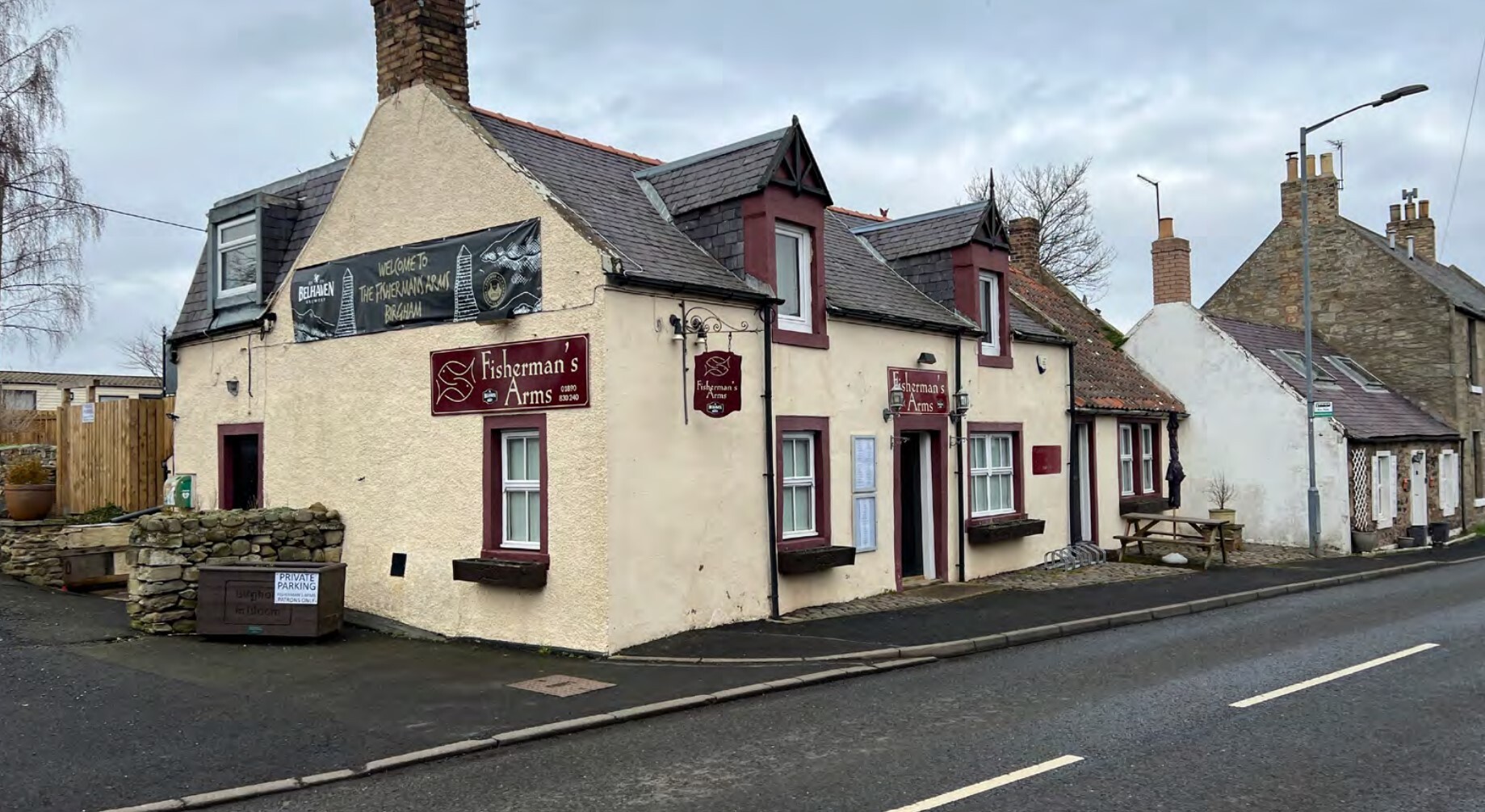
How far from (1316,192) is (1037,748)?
91.6ft

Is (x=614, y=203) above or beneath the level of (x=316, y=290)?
above

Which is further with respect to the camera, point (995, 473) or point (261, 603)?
point (995, 473)

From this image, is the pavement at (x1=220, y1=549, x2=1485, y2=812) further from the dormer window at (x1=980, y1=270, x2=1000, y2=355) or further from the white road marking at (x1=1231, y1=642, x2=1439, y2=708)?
the dormer window at (x1=980, y1=270, x2=1000, y2=355)

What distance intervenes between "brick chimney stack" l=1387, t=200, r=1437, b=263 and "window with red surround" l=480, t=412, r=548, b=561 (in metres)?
33.9

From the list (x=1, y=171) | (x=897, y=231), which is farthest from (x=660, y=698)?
(x=1, y=171)

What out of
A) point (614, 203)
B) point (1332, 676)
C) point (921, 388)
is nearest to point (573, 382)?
point (614, 203)

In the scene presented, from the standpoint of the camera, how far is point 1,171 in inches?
869

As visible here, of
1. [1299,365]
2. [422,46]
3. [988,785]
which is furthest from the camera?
[1299,365]

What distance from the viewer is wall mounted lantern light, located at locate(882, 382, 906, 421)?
598 inches

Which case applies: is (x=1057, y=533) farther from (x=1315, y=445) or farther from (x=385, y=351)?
(x=385, y=351)

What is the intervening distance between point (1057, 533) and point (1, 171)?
21777mm

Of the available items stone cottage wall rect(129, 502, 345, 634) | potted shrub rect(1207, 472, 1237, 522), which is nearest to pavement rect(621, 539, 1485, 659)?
potted shrub rect(1207, 472, 1237, 522)

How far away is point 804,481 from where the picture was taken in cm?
1396

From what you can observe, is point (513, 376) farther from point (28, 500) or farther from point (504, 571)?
point (28, 500)
